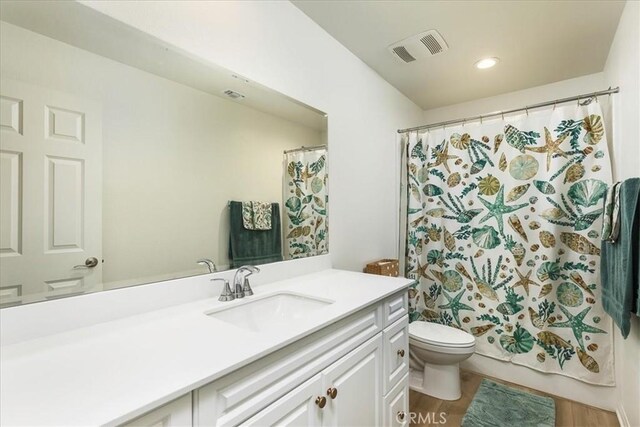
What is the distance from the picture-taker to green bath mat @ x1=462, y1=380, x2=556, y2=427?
1757 millimetres

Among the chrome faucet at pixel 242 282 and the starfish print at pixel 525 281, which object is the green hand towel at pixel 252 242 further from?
the starfish print at pixel 525 281

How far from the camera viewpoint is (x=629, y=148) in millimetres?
1526

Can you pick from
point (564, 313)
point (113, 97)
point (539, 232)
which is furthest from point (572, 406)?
point (113, 97)

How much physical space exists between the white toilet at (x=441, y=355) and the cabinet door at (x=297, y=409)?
129 centimetres

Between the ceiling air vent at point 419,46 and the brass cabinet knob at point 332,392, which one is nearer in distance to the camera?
the brass cabinet knob at point 332,392

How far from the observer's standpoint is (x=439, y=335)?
2.07 m

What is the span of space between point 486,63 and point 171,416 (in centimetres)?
274

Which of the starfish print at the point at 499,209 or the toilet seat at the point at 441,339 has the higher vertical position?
the starfish print at the point at 499,209

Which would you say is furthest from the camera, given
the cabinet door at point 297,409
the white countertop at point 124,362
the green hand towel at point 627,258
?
the green hand towel at point 627,258

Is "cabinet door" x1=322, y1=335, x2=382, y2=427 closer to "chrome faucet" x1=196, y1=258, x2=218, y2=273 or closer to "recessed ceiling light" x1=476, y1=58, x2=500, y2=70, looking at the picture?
"chrome faucet" x1=196, y1=258, x2=218, y2=273

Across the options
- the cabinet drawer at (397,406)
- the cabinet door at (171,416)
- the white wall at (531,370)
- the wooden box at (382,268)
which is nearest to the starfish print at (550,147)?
the white wall at (531,370)

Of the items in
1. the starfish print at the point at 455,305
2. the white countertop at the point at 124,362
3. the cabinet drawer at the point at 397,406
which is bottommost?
the cabinet drawer at the point at 397,406

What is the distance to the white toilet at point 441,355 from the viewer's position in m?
1.94

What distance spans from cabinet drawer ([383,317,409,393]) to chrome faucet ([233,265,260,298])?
65cm
